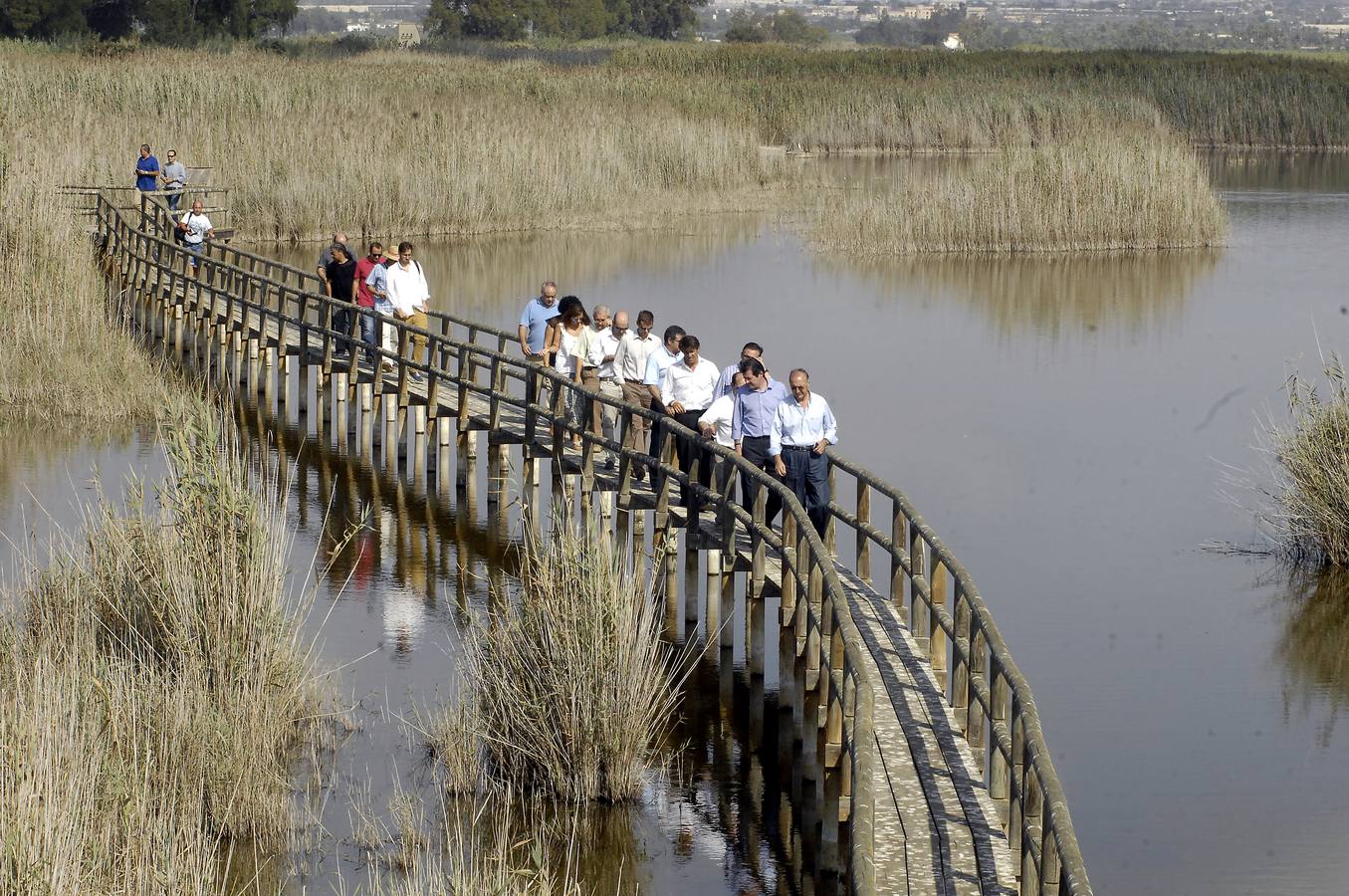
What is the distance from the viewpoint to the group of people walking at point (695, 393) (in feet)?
47.2

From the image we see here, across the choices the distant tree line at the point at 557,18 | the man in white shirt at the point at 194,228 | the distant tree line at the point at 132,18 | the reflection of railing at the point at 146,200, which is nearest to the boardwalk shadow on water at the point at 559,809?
the man in white shirt at the point at 194,228

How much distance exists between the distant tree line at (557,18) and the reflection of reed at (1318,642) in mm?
77673

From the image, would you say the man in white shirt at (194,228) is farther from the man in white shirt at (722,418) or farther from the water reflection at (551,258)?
the man in white shirt at (722,418)

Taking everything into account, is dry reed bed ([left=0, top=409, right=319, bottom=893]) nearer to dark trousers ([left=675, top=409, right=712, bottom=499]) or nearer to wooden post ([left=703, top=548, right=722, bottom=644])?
wooden post ([left=703, top=548, right=722, bottom=644])

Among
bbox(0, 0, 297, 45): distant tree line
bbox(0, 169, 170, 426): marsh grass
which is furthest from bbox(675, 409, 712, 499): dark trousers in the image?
bbox(0, 0, 297, 45): distant tree line

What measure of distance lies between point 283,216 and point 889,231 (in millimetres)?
11904

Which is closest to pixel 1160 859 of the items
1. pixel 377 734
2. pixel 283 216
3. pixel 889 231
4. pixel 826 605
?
pixel 826 605

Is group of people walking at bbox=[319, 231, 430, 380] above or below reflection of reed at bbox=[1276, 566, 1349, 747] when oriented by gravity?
above

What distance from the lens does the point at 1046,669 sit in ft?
50.1

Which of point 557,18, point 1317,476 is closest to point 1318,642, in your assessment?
point 1317,476

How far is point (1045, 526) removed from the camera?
19594mm

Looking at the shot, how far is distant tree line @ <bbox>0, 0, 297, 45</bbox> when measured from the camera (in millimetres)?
63844

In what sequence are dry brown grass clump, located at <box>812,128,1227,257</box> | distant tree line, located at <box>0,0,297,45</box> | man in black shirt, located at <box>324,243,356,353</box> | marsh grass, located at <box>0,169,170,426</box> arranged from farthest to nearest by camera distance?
distant tree line, located at <box>0,0,297,45</box>
dry brown grass clump, located at <box>812,128,1227,257</box>
man in black shirt, located at <box>324,243,356,353</box>
marsh grass, located at <box>0,169,170,426</box>

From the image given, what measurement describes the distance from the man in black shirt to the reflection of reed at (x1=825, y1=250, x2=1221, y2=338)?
11.7m
